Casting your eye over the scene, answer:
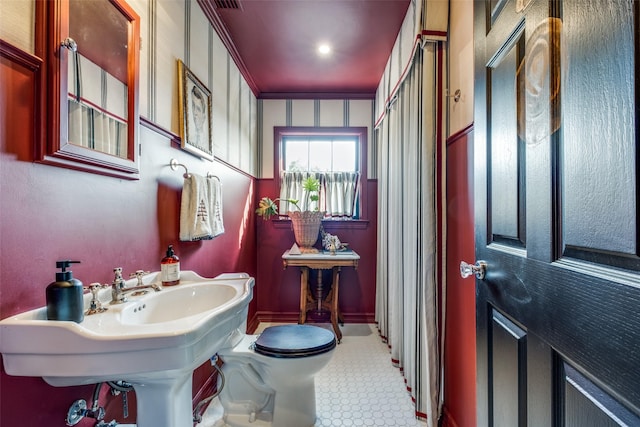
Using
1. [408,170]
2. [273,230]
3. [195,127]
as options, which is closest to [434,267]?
[408,170]

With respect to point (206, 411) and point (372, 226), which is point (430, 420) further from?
point (372, 226)

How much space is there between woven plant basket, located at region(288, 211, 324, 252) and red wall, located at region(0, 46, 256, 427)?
1471mm

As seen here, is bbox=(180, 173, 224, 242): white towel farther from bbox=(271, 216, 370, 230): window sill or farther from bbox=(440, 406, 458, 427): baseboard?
bbox=(440, 406, 458, 427): baseboard

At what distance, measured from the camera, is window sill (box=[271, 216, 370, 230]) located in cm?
306

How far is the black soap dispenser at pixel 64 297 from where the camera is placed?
73cm

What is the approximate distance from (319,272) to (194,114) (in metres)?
1.70

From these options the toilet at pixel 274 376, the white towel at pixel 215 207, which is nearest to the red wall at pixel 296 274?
the white towel at pixel 215 207

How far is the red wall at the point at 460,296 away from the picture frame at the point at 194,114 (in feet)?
4.44

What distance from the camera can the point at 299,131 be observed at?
10.2 feet

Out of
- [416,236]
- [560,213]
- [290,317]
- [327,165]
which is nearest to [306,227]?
[327,165]

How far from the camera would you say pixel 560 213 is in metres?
0.59

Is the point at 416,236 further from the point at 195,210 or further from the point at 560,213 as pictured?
the point at 195,210

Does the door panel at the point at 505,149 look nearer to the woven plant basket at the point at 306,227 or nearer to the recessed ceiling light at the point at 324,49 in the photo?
the recessed ceiling light at the point at 324,49

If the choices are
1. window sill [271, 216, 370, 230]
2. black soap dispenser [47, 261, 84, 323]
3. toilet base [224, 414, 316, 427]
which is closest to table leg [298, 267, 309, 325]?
window sill [271, 216, 370, 230]
